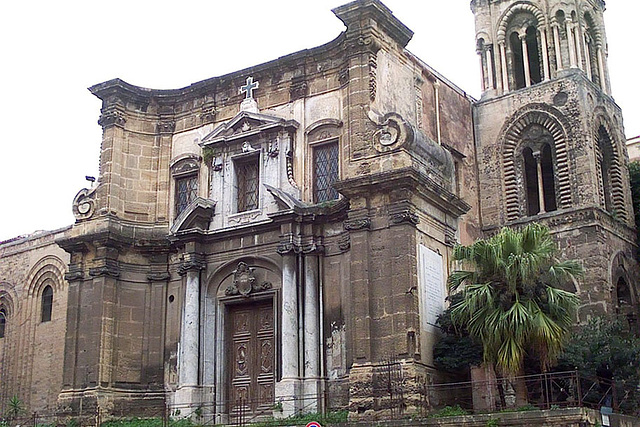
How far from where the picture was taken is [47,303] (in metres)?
33.0

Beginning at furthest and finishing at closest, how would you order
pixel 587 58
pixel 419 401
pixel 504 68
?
pixel 504 68
pixel 587 58
pixel 419 401

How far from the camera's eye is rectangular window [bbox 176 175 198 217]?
84.7 feet

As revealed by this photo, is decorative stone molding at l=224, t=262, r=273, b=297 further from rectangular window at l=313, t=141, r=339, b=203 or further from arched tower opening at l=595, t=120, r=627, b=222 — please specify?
arched tower opening at l=595, t=120, r=627, b=222

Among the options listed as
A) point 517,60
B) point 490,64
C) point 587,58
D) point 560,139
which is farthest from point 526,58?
point 560,139

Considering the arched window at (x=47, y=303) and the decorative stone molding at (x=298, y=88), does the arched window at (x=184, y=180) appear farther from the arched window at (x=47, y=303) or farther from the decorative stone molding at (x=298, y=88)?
the arched window at (x=47, y=303)

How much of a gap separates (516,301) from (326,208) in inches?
214

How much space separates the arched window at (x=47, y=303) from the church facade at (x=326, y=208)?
769 cm

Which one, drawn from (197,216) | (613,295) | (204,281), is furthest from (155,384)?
(613,295)

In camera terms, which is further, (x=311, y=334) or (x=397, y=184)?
(x=311, y=334)

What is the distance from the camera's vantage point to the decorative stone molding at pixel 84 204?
85.7 feet

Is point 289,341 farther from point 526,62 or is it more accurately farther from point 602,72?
point 602,72

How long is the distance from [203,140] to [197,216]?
7.15ft

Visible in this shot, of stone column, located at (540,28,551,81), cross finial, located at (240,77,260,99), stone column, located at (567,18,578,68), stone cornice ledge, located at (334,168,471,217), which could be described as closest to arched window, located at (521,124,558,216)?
stone column, located at (540,28,551,81)

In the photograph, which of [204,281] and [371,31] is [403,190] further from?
[204,281]
